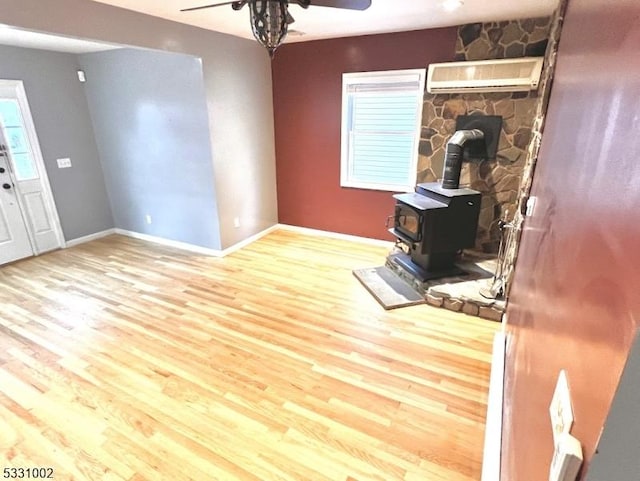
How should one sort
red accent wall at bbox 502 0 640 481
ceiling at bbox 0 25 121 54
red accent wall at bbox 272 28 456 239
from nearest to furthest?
red accent wall at bbox 502 0 640 481, ceiling at bbox 0 25 121 54, red accent wall at bbox 272 28 456 239

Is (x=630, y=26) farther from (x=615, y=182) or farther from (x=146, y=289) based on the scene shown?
(x=146, y=289)

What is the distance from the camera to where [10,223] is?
4145mm

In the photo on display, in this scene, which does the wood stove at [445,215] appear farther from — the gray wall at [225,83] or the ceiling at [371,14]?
the gray wall at [225,83]

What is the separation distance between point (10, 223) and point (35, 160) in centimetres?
86

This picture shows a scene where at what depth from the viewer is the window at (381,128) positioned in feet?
12.7

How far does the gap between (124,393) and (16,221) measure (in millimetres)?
3514

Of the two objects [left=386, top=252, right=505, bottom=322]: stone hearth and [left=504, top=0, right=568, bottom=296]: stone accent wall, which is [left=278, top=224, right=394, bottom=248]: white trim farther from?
[left=504, top=0, right=568, bottom=296]: stone accent wall

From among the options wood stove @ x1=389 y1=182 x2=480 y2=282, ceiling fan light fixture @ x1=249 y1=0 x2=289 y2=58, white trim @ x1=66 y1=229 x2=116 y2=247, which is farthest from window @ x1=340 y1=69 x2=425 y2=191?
white trim @ x1=66 y1=229 x2=116 y2=247

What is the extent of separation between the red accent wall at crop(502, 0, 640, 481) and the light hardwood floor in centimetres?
88

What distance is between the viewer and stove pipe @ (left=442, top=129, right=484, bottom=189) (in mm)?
3270

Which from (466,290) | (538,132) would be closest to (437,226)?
(466,290)

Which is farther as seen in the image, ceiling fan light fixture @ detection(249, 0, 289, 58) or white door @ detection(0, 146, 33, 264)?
white door @ detection(0, 146, 33, 264)

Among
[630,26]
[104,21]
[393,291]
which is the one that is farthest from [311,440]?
[104,21]

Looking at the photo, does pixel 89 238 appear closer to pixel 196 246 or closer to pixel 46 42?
→ pixel 196 246
